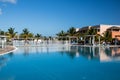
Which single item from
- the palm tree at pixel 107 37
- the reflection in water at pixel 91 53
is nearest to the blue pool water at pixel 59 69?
the reflection in water at pixel 91 53

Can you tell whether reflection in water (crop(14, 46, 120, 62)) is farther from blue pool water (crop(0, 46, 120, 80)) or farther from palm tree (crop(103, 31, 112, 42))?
palm tree (crop(103, 31, 112, 42))

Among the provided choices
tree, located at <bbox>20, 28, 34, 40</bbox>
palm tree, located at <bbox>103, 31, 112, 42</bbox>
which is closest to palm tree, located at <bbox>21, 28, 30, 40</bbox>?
tree, located at <bbox>20, 28, 34, 40</bbox>

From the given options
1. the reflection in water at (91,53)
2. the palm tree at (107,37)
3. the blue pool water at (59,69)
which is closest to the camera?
the blue pool water at (59,69)

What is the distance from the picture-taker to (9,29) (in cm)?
5844

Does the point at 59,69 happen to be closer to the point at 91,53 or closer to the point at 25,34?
the point at 91,53

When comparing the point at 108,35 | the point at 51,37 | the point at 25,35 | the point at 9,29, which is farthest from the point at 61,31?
the point at 108,35

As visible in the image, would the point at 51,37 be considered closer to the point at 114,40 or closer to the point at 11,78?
the point at 114,40

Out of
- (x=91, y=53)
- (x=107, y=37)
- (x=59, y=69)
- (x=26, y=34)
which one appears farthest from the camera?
(x=26, y=34)

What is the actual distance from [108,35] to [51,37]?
75.5 ft

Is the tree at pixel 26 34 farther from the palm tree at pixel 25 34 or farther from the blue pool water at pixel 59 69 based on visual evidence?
the blue pool water at pixel 59 69

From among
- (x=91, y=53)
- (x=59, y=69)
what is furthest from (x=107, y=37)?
(x=59, y=69)

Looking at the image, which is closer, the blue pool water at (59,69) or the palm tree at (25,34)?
the blue pool water at (59,69)

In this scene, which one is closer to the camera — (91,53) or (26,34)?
(91,53)

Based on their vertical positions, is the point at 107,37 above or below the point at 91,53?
above
